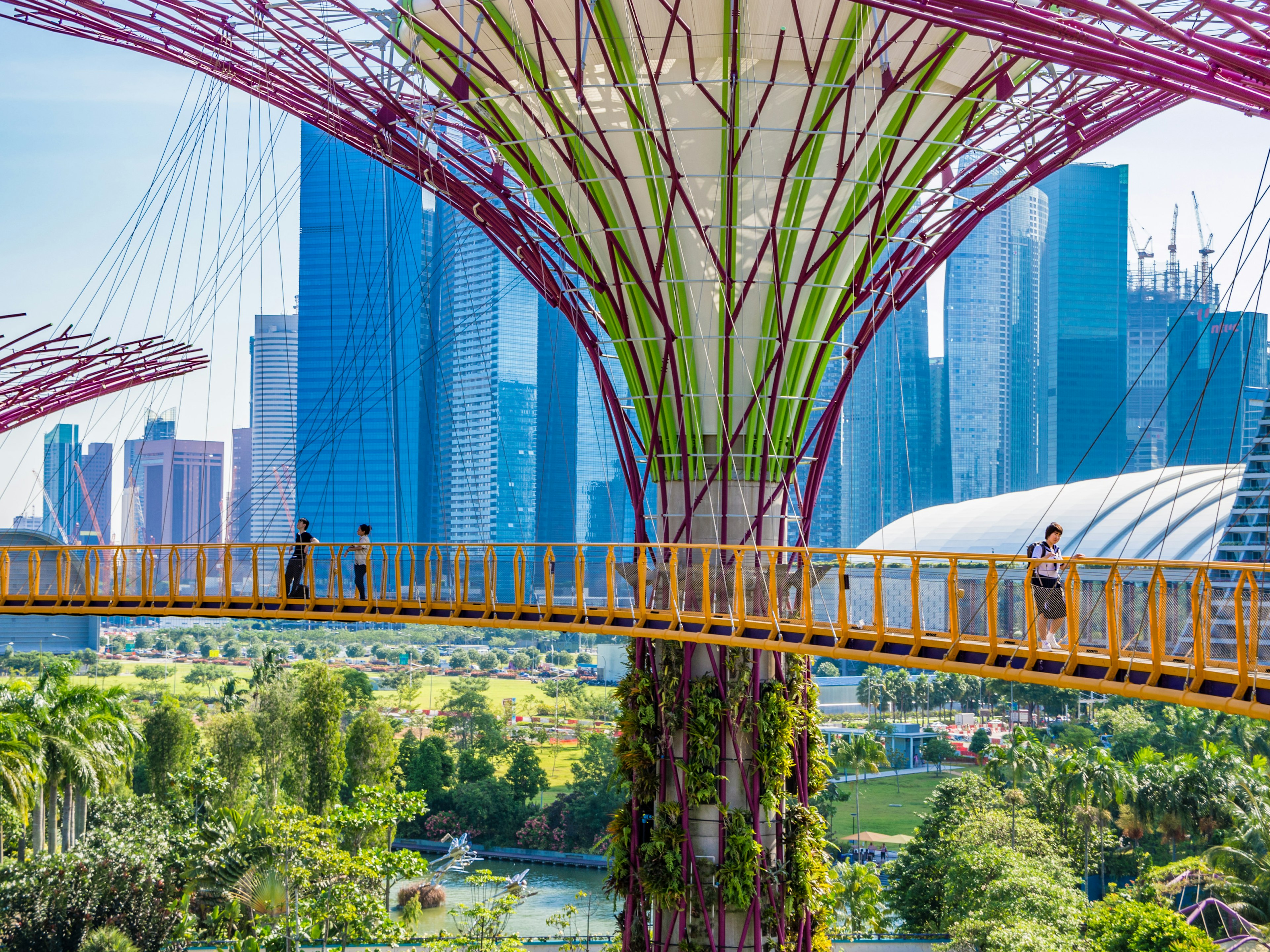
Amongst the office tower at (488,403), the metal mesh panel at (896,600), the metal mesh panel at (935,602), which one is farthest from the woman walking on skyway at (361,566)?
the office tower at (488,403)

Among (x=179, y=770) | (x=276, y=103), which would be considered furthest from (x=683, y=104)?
(x=179, y=770)

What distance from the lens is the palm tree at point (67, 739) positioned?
3588cm

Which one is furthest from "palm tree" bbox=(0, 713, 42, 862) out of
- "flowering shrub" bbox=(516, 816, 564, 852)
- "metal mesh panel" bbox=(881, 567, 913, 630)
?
"flowering shrub" bbox=(516, 816, 564, 852)

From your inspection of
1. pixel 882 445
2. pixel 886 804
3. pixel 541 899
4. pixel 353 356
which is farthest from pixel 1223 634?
pixel 882 445

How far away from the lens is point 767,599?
15.3 metres

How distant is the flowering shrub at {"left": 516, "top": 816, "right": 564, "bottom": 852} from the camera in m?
59.3

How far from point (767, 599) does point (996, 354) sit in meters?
154

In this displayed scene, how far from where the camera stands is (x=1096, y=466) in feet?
522

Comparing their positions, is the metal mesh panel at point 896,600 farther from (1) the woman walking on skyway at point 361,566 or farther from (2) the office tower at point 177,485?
(2) the office tower at point 177,485

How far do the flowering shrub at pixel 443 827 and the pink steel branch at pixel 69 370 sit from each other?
3776 centimetres

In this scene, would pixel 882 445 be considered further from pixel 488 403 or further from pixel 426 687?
pixel 426 687

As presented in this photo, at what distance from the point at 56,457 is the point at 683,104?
157 m

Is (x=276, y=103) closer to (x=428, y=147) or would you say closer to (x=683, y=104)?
(x=428, y=147)

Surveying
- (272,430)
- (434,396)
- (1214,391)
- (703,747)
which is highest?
(1214,391)
